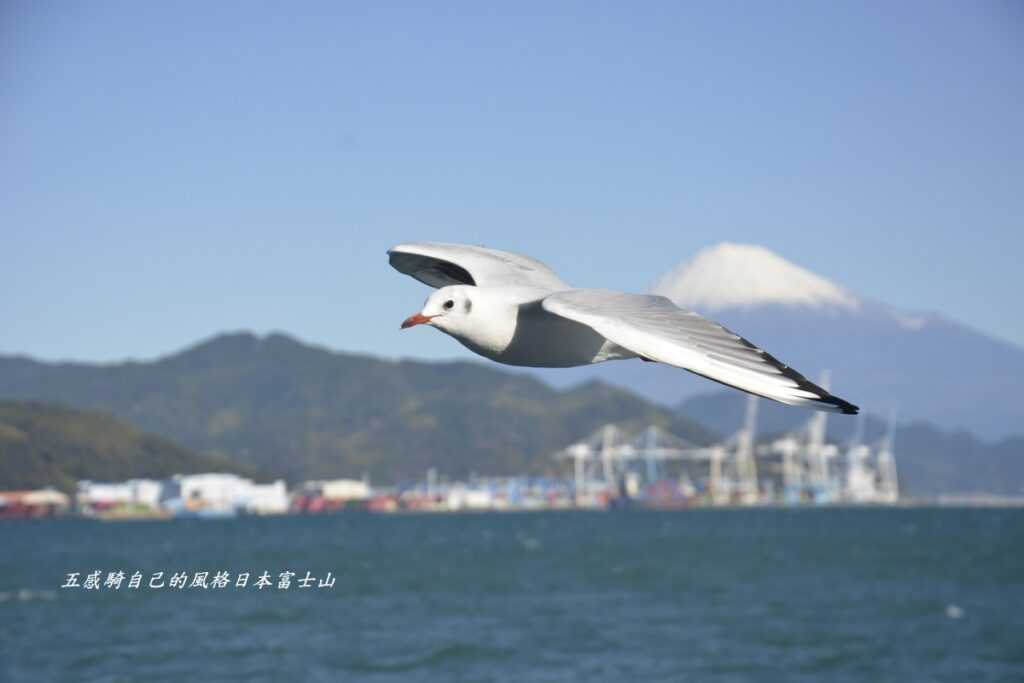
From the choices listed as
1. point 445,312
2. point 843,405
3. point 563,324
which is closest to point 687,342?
point 843,405

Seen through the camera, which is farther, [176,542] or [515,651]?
[176,542]

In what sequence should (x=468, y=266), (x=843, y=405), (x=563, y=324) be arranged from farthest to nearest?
(x=468, y=266), (x=563, y=324), (x=843, y=405)

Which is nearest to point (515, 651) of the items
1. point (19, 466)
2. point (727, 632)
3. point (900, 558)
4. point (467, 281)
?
point (727, 632)

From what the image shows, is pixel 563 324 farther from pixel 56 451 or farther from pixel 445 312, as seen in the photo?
pixel 56 451

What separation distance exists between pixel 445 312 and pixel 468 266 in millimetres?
1201

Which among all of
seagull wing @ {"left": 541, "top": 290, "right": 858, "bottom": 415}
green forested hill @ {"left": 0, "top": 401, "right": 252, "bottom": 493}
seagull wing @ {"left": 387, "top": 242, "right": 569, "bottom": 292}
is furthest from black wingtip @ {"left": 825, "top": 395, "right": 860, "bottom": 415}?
green forested hill @ {"left": 0, "top": 401, "right": 252, "bottom": 493}

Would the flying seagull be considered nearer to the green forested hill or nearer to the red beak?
the red beak

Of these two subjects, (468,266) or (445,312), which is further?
(468,266)

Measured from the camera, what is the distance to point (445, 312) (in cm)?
682

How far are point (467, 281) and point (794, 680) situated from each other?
36.9 meters

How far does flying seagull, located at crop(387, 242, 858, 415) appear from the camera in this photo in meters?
5.29

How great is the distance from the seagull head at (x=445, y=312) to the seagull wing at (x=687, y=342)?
421mm

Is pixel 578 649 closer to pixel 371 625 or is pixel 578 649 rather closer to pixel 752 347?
pixel 371 625

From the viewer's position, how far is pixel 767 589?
244 ft
